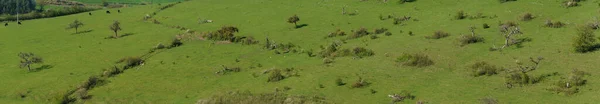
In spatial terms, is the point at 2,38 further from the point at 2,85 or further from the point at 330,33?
the point at 330,33

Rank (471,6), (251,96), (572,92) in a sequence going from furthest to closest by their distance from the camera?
(471,6) → (251,96) → (572,92)

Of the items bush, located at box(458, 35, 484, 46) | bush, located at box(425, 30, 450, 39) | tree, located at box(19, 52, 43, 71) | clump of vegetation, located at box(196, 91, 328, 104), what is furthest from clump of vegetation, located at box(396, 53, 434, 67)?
tree, located at box(19, 52, 43, 71)

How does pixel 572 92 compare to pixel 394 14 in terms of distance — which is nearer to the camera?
pixel 572 92

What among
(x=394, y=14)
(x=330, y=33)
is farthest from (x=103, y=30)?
(x=394, y=14)

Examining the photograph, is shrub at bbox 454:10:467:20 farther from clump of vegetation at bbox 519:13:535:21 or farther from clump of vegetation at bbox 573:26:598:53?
clump of vegetation at bbox 573:26:598:53

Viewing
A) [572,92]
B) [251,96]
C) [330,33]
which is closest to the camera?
[572,92]

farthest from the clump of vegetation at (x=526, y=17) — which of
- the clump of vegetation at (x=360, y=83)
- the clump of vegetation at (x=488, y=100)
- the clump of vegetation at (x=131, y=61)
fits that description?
the clump of vegetation at (x=131, y=61)
